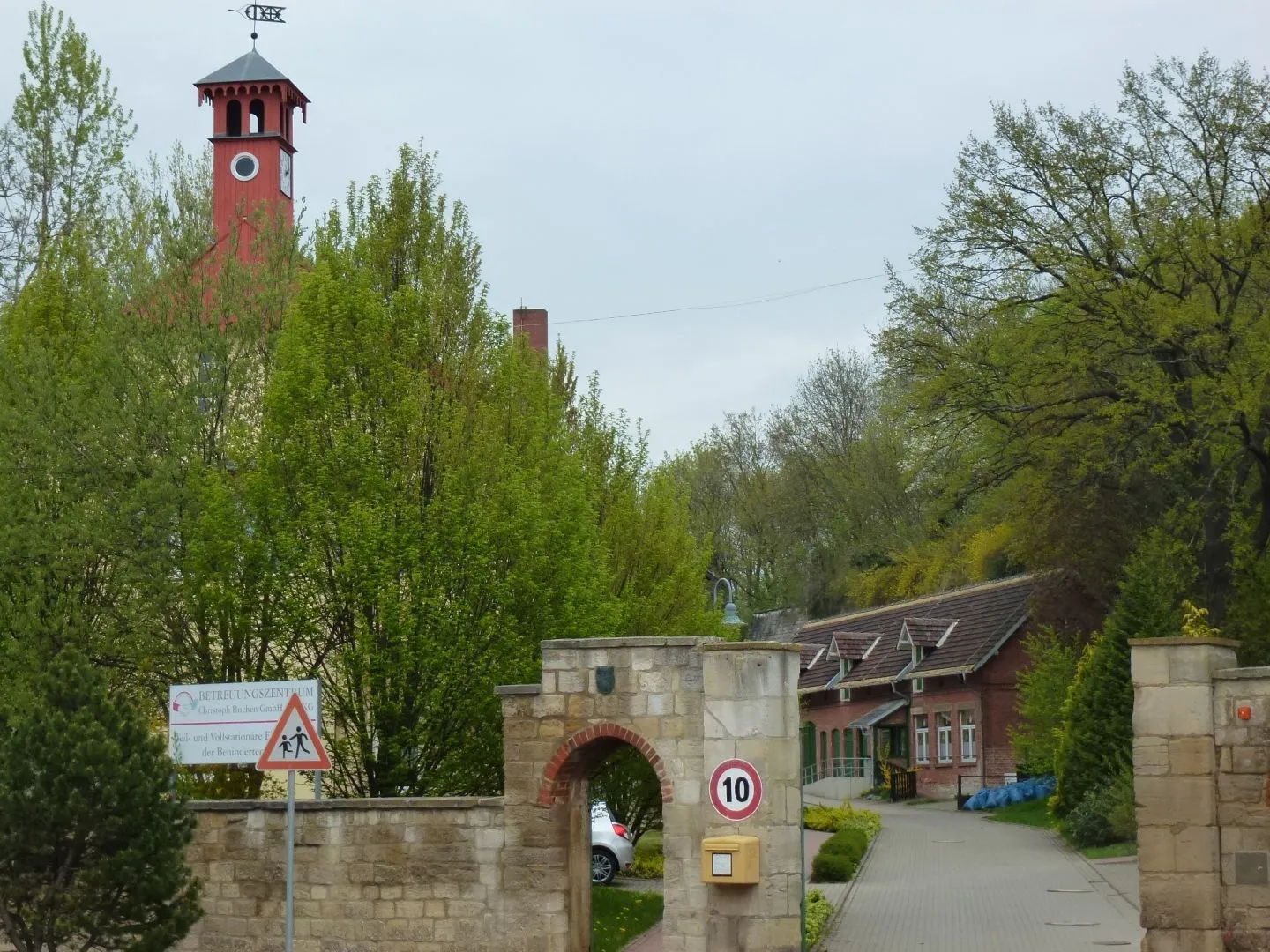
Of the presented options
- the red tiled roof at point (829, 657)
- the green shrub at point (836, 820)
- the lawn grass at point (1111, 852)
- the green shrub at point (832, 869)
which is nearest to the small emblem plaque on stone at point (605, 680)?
the green shrub at point (832, 869)

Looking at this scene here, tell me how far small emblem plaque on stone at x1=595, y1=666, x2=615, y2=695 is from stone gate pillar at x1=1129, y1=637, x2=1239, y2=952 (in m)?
4.68

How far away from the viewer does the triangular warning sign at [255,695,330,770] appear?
1430 centimetres

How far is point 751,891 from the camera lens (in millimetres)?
15344

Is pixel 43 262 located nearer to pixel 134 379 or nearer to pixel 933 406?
pixel 134 379

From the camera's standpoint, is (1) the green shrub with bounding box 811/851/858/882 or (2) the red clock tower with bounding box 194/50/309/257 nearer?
(1) the green shrub with bounding box 811/851/858/882

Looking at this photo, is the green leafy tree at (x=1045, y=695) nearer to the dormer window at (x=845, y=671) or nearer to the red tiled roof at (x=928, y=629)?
the red tiled roof at (x=928, y=629)

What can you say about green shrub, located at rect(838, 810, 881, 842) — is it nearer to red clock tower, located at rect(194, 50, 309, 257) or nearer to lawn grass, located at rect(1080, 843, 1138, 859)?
lawn grass, located at rect(1080, 843, 1138, 859)

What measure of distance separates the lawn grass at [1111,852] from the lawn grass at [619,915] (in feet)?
32.0

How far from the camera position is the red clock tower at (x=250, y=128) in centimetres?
4638

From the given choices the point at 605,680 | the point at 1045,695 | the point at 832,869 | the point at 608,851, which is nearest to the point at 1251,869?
the point at 605,680

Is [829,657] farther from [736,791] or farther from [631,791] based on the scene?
[736,791]

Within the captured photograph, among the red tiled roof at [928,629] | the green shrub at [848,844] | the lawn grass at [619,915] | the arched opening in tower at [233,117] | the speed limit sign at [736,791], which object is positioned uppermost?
the arched opening in tower at [233,117]

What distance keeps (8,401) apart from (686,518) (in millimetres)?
10653

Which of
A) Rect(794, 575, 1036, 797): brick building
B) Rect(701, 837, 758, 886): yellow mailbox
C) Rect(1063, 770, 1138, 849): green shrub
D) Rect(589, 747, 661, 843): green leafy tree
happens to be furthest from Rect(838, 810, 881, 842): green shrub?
Rect(701, 837, 758, 886): yellow mailbox
